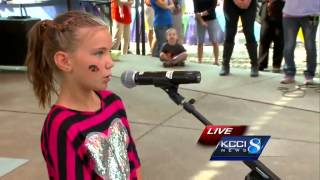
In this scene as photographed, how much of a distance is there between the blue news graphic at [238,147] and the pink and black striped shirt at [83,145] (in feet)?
1.19

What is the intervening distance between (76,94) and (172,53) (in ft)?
18.3

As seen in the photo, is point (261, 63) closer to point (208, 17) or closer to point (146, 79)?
point (208, 17)

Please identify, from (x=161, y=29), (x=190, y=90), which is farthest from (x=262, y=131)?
(x=161, y=29)

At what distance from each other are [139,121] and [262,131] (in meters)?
1.13

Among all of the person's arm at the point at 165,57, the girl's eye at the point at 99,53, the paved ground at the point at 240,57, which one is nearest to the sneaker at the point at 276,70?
the paved ground at the point at 240,57

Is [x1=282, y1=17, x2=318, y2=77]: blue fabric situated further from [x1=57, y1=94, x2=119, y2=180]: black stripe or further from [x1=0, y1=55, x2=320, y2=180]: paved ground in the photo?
[x1=57, y1=94, x2=119, y2=180]: black stripe

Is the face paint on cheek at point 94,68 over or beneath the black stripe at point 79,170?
over

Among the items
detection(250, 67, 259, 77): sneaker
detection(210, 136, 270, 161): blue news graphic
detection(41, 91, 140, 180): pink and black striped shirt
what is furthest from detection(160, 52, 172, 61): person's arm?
detection(210, 136, 270, 161): blue news graphic

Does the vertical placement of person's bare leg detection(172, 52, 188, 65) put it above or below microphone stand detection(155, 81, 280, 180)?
below

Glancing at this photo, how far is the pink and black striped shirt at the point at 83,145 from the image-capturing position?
57.4 inches

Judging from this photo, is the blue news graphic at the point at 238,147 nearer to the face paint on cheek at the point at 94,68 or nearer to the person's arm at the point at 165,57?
the face paint on cheek at the point at 94,68

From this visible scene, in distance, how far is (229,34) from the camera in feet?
21.0

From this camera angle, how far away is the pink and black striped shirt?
1459mm

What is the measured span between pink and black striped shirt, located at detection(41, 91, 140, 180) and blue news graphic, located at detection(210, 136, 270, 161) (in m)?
0.36
